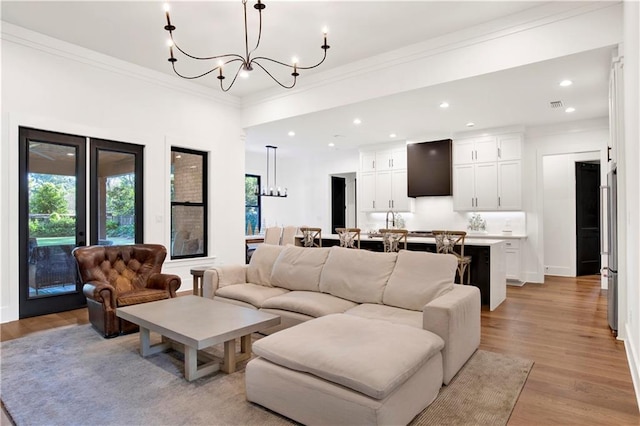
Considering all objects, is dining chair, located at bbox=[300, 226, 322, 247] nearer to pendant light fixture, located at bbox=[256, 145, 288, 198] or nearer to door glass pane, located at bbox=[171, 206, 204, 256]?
door glass pane, located at bbox=[171, 206, 204, 256]

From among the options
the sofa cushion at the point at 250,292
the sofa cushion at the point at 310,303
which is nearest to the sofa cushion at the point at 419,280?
the sofa cushion at the point at 310,303

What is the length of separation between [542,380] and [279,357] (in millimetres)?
1967

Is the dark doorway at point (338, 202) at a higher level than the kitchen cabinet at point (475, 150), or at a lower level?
lower

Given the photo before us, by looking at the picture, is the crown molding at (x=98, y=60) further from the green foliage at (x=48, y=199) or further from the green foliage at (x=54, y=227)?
the green foliage at (x=54, y=227)

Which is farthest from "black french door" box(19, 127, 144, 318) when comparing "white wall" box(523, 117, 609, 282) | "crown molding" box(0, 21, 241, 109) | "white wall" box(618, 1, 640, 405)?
"white wall" box(523, 117, 609, 282)

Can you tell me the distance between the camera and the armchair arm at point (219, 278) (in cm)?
403

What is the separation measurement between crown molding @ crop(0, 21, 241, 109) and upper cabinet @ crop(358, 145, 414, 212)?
3500 mm

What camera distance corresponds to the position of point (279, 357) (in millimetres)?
2170

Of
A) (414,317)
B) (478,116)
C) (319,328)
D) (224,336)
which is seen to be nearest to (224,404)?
(224,336)

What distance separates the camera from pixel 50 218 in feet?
14.7

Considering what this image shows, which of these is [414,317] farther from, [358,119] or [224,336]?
[358,119]

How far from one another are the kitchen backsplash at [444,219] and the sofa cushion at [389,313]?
4.79 meters

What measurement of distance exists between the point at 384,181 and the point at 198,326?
6234 mm

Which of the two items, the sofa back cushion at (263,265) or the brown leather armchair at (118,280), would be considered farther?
the sofa back cushion at (263,265)
